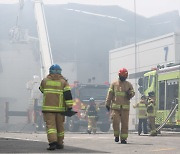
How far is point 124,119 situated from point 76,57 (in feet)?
246

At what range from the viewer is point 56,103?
9.01 meters

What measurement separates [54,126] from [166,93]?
36.5ft

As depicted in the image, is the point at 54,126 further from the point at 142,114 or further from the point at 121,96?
the point at 142,114

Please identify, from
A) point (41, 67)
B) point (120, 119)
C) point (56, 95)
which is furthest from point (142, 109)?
point (41, 67)

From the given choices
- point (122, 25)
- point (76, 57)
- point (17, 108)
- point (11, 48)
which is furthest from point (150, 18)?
point (17, 108)

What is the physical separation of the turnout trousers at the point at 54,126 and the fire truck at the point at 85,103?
17.4 metres

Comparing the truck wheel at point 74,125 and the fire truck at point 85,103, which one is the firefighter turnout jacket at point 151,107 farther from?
the truck wheel at point 74,125

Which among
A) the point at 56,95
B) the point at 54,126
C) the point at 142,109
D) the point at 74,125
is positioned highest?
the point at 56,95

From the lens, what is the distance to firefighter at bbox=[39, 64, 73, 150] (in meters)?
8.95

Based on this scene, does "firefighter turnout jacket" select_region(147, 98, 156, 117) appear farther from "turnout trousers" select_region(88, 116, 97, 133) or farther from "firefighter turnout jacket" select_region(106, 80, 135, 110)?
"firefighter turnout jacket" select_region(106, 80, 135, 110)

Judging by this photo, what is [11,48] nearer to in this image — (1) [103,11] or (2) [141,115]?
(1) [103,11]

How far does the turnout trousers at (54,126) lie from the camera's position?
28.8 feet

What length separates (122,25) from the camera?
3708 inches

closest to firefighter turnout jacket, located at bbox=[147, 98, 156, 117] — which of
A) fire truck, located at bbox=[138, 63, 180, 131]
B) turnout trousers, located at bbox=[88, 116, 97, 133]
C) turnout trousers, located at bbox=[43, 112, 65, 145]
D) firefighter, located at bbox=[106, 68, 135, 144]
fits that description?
fire truck, located at bbox=[138, 63, 180, 131]
